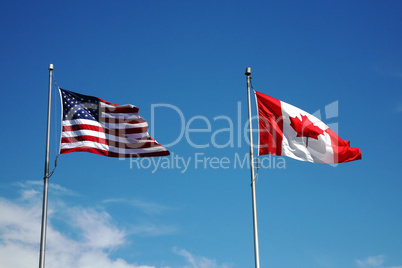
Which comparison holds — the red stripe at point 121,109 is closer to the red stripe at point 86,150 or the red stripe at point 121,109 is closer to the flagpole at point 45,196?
the red stripe at point 86,150

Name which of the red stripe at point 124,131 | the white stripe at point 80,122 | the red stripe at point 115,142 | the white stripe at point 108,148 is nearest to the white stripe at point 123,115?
the red stripe at point 124,131

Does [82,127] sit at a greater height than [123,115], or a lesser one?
lesser

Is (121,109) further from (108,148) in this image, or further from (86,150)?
(86,150)

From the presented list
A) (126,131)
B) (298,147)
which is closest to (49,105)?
(126,131)

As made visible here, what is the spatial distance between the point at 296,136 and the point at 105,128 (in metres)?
9.09

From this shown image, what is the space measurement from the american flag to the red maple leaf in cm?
627

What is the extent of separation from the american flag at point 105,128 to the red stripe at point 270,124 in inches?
189

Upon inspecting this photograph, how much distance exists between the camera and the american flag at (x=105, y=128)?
30.8 metres

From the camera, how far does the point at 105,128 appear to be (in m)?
31.7

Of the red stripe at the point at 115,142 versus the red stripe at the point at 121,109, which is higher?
the red stripe at the point at 121,109

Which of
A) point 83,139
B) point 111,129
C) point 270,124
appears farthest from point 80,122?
point 270,124

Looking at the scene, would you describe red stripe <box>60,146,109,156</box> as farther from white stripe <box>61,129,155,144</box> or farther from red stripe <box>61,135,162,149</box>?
white stripe <box>61,129,155,144</box>

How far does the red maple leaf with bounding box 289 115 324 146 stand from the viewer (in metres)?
31.3

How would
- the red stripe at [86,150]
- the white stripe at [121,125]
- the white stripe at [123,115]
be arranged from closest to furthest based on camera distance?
the red stripe at [86,150], the white stripe at [121,125], the white stripe at [123,115]
